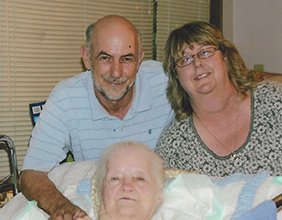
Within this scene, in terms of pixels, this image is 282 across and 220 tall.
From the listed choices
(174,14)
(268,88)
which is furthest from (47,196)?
(174,14)

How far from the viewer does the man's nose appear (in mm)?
1921

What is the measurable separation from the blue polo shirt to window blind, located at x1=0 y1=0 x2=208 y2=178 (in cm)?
90

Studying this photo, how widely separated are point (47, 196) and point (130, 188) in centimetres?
44

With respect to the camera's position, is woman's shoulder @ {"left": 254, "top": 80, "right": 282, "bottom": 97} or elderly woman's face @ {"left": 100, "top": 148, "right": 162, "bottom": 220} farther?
woman's shoulder @ {"left": 254, "top": 80, "right": 282, "bottom": 97}

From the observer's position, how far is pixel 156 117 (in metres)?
2.15

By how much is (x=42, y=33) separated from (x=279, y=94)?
198 centimetres

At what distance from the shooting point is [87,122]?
209cm

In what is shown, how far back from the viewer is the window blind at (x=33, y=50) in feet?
9.27

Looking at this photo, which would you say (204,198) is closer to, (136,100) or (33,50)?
(136,100)

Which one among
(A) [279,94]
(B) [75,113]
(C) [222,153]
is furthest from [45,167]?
(A) [279,94]

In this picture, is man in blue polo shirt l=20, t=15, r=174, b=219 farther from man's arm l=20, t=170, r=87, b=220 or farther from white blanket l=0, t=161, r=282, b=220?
white blanket l=0, t=161, r=282, b=220

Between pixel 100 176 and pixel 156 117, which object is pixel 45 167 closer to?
pixel 100 176

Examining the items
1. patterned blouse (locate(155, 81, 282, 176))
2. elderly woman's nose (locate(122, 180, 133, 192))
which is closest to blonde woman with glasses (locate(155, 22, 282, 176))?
patterned blouse (locate(155, 81, 282, 176))

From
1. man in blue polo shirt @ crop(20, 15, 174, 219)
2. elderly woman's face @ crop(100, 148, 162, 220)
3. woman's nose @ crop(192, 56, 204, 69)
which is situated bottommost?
elderly woman's face @ crop(100, 148, 162, 220)
